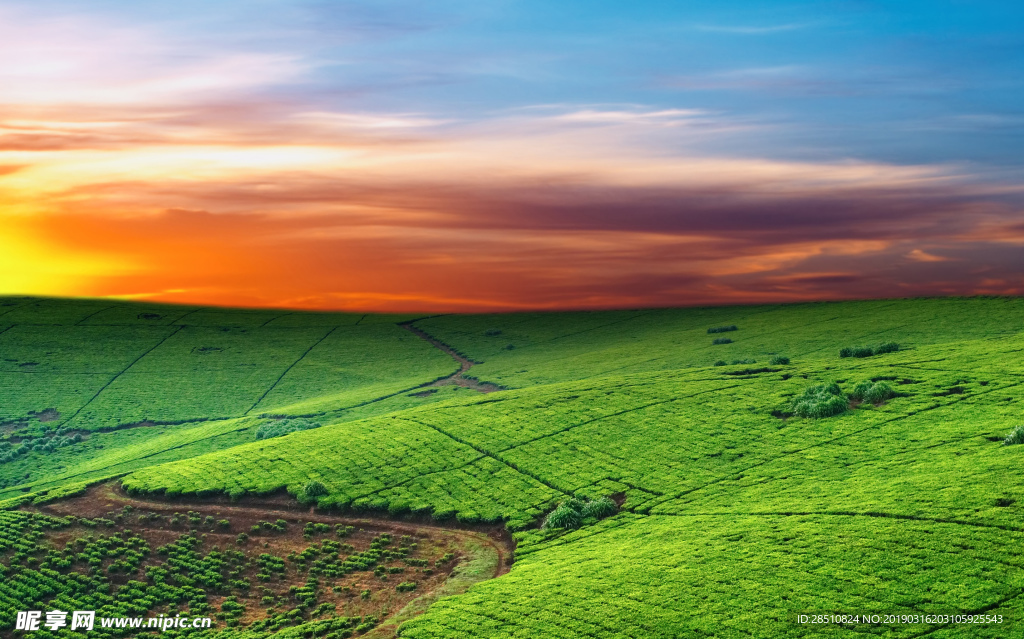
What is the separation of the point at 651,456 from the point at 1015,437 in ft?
86.0

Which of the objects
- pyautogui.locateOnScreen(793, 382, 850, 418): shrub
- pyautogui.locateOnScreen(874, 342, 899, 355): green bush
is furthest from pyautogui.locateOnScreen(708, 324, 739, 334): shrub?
pyautogui.locateOnScreen(793, 382, 850, 418): shrub

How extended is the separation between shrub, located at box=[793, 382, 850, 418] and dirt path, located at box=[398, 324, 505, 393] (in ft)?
183

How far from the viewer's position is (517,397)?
90.8 metres

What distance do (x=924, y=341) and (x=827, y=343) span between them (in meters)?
13.2

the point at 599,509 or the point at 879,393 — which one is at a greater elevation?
the point at 879,393

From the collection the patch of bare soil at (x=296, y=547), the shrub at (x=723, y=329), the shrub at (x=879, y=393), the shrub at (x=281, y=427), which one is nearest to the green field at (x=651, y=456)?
the shrub at (x=879, y=393)

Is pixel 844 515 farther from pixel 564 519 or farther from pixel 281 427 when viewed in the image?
pixel 281 427

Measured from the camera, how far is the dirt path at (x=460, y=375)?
405 ft

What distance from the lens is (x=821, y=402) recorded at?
222 feet

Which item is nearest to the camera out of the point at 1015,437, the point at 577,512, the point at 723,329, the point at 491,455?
the point at 1015,437

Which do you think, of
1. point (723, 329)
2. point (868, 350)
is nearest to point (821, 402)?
point (868, 350)

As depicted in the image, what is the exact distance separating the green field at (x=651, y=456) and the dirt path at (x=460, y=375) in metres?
2.42

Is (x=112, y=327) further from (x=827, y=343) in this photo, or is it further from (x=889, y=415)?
(x=889, y=415)

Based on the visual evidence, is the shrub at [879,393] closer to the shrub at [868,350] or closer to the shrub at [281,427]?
the shrub at [868,350]
